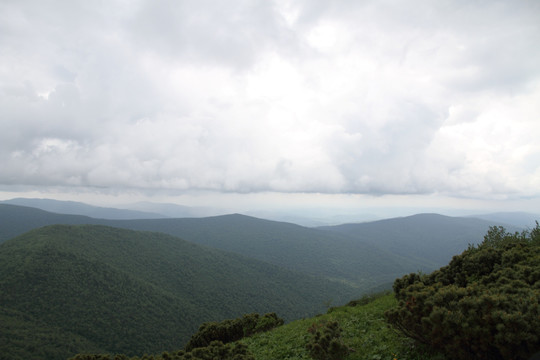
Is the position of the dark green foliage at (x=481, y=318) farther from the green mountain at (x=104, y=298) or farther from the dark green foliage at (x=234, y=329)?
the green mountain at (x=104, y=298)

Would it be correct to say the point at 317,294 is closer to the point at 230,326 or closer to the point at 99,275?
the point at 99,275

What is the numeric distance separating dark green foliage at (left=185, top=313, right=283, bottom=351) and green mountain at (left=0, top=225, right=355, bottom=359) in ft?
273

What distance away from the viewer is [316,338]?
1040 centimetres

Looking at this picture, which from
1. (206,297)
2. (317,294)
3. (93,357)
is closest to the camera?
(93,357)

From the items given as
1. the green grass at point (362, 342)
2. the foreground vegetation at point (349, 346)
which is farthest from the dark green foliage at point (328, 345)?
the green grass at point (362, 342)

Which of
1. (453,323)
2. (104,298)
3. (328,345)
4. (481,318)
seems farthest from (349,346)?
(104,298)

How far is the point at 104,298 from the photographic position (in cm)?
12912

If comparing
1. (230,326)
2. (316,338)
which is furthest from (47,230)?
(316,338)

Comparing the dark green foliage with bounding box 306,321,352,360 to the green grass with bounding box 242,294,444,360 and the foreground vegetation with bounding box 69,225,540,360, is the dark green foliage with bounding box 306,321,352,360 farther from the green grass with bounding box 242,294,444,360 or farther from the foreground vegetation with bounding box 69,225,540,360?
the green grass with bounding box 242,294,444,360

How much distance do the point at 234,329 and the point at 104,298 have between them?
428 ft

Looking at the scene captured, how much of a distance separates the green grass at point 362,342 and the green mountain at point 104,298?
319 feet

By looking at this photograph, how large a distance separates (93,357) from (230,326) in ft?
44.8

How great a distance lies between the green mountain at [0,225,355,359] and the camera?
323ft

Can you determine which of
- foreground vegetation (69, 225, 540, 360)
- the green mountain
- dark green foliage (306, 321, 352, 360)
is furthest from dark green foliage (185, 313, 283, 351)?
the green mountain
